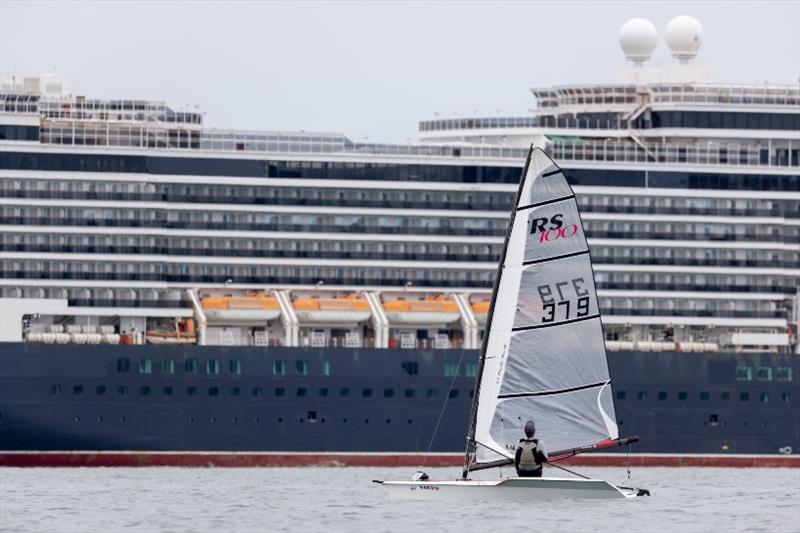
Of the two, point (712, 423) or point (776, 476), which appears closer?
point (776, 476)

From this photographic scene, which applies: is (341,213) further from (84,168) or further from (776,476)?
(776,476)

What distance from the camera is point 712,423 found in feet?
274

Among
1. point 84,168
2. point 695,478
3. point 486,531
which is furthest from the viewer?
point 84,168

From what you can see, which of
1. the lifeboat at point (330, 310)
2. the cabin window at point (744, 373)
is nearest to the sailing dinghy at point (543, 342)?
the lifeboat at point (330, 310)

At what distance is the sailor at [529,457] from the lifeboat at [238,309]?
80.1 ft

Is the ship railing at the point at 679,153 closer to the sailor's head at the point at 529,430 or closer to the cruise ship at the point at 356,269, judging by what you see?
the cruise ship at the point at 356,269

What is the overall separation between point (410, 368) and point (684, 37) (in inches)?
650

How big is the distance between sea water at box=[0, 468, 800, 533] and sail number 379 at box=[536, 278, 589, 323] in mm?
4502

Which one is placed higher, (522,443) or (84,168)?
(84,168)

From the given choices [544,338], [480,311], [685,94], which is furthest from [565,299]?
[685,94]

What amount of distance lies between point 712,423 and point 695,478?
796 cm

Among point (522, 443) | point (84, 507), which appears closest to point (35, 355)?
point (84, 507)

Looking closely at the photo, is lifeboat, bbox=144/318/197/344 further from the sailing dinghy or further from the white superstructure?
the sailing dinghy

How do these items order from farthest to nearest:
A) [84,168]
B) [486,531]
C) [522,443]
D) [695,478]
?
[84,168]
[695,478]
[522,443]
[486,531]
